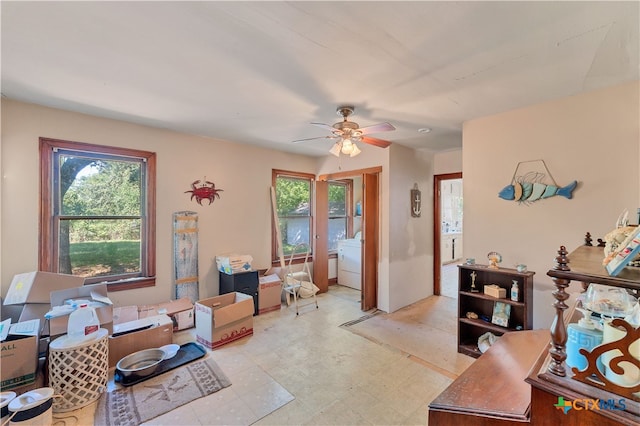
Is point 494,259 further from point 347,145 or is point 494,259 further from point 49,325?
point 49,325

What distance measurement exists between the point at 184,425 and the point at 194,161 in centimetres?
300

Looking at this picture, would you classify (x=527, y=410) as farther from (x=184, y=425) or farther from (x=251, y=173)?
(x=251, y=173)

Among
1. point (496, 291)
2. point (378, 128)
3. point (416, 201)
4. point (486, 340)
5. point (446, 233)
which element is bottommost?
point (486, 340)

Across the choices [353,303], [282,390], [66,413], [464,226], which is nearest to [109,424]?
[66,413]

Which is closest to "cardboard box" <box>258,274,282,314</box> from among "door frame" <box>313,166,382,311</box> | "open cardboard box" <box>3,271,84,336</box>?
"door frame" <box>313,166,382,311</box>

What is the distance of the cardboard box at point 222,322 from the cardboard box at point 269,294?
26.9 inches

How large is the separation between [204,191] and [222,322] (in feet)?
6.02

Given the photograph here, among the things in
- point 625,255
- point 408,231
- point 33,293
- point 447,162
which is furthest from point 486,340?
point 33,293

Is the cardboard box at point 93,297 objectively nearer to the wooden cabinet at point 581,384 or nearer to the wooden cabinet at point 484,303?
the wooden cabinet at point 581,384

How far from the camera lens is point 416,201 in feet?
14.6

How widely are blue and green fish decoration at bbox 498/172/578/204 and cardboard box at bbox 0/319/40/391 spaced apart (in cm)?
428

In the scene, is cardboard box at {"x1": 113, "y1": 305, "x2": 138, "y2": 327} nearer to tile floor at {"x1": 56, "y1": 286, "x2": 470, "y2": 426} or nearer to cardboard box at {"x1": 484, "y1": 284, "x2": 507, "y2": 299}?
tile floor at {"x1": 56, "y1": 286, "x2": 470, "y2": 426}

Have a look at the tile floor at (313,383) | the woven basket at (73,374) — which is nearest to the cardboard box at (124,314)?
the tile floor at (313,383)

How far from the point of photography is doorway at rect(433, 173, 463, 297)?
4.80 metres
